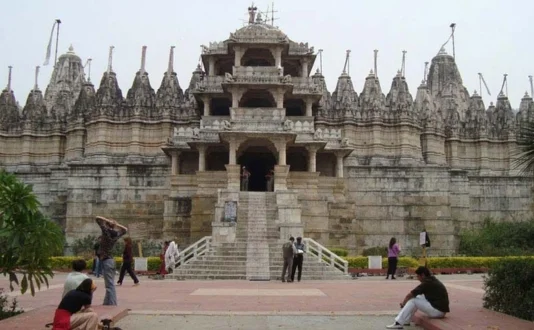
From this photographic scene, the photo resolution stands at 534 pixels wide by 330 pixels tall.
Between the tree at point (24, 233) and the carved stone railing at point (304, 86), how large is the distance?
2906cm

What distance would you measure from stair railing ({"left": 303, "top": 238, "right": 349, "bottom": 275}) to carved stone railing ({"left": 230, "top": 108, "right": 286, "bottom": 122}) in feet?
33.8

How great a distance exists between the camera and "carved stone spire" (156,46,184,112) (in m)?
43.7

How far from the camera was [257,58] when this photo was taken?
40.0m

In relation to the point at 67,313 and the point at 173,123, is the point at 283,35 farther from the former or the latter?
the point at 67,313

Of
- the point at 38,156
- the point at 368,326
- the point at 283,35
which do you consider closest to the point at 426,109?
the point at 283,35

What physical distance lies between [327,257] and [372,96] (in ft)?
71.7

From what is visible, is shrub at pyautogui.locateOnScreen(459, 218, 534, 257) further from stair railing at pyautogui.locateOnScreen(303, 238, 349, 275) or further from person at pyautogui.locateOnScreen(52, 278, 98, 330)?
person at pyautogui.locateOnScreen(52, 278, 98, 330)

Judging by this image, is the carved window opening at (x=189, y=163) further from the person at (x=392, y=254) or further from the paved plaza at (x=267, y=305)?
the paved plaza at (x=267, y=305)

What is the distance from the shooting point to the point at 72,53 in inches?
2603

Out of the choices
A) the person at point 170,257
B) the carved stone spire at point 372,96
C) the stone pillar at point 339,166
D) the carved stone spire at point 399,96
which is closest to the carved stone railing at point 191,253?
the person at point 170,257

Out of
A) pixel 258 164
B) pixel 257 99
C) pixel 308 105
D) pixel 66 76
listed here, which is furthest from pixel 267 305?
pixel 66 76

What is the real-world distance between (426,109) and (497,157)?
662cm

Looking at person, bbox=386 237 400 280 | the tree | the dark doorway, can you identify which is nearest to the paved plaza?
the tree

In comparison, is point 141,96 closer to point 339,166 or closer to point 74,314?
point 339,166
